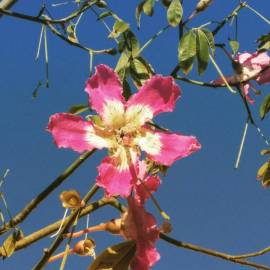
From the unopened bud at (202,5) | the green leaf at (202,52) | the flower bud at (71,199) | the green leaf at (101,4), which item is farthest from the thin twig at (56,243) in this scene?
the green leaf at (101,4)

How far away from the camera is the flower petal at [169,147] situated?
65 centimetres

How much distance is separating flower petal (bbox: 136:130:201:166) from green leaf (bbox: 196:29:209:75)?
4.6 inches

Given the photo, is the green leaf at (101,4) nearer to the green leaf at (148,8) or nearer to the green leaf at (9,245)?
the green leaf at (148,8)

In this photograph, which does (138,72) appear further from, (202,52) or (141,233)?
(141,233)

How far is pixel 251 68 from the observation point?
882mm

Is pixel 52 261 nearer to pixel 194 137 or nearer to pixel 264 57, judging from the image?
pixel 194 137

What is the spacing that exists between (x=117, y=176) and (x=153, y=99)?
11 centimetres

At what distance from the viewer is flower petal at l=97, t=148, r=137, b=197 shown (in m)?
0.63

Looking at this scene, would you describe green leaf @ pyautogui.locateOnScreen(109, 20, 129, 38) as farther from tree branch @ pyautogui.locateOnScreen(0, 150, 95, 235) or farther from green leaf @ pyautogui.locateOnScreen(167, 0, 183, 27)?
tree branch @ pyautogui.locateOnScreen(0, 150, 95, 235)

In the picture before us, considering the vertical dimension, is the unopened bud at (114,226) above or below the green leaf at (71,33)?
below

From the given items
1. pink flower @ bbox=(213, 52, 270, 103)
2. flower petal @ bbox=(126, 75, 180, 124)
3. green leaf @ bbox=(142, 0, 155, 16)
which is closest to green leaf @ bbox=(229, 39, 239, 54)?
pink flower @ bbox=(213, 52, 270, 103)

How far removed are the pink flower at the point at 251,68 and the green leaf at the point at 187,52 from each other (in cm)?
14

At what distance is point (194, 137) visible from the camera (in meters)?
0.65

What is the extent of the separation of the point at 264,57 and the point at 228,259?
1.12 feet
